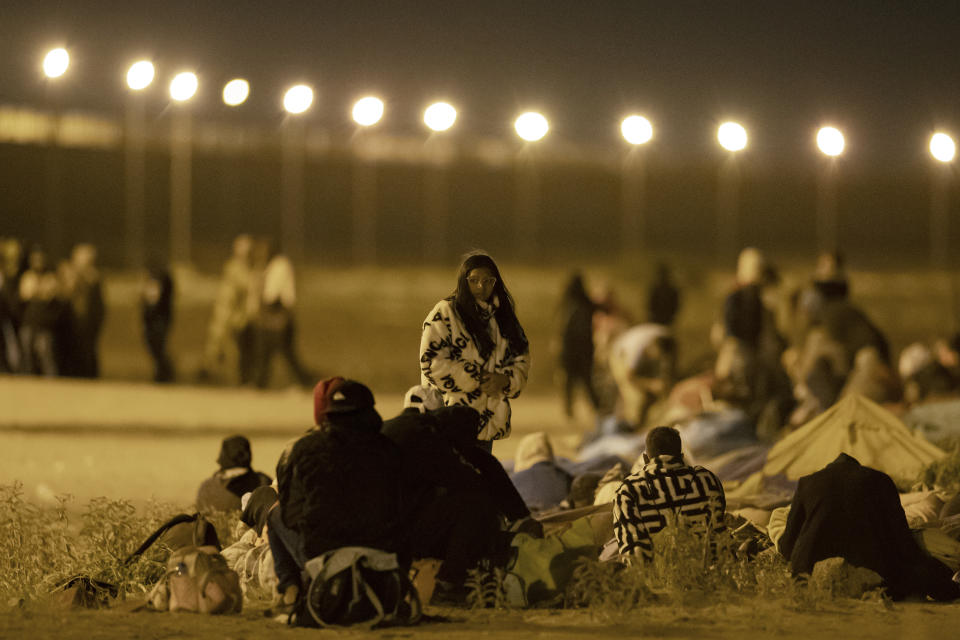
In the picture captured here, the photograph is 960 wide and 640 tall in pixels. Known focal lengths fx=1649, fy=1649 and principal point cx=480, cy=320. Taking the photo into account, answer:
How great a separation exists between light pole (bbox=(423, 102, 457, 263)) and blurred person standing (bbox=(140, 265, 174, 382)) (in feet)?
64.8

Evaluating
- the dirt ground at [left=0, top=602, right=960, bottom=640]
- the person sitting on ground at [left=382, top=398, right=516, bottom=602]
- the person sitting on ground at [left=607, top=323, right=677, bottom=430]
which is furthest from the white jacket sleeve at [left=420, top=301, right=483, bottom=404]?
the person sitting on ground at [left=607, top=323, right=677, bottom=430]

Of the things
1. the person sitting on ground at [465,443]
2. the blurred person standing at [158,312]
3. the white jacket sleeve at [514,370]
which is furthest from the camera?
the blurred person standing at [158,312]

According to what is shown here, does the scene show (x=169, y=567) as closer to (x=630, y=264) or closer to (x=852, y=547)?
(x=852, y=547)

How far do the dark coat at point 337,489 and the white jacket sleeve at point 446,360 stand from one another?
1152 millimetres

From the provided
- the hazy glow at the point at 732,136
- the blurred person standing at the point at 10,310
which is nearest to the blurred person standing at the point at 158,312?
the blurred person standing at the point at 10,310

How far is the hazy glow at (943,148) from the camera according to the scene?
64.1 ft

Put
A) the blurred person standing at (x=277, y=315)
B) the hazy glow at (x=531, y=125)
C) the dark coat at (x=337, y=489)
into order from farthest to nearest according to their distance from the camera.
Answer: the hazy glow at (x=531, y=125)
the blurred person standing at (x=277, y=315)
the dark coat at (x=337, y=489)

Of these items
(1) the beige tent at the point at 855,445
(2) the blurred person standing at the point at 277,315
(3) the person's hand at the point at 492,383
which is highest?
(2) the blurred person standing at the point at 277,315

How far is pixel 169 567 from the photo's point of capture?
6902 mm

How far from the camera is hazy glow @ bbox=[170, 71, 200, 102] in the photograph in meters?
20.2

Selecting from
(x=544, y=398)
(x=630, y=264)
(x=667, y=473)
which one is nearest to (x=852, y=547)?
(x=667, y=473)

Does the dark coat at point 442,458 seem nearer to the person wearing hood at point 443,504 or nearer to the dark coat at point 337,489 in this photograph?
the person wearing hood at point 443,504

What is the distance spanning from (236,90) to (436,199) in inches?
864

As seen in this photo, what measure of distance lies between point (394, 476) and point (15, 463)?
273 inches
